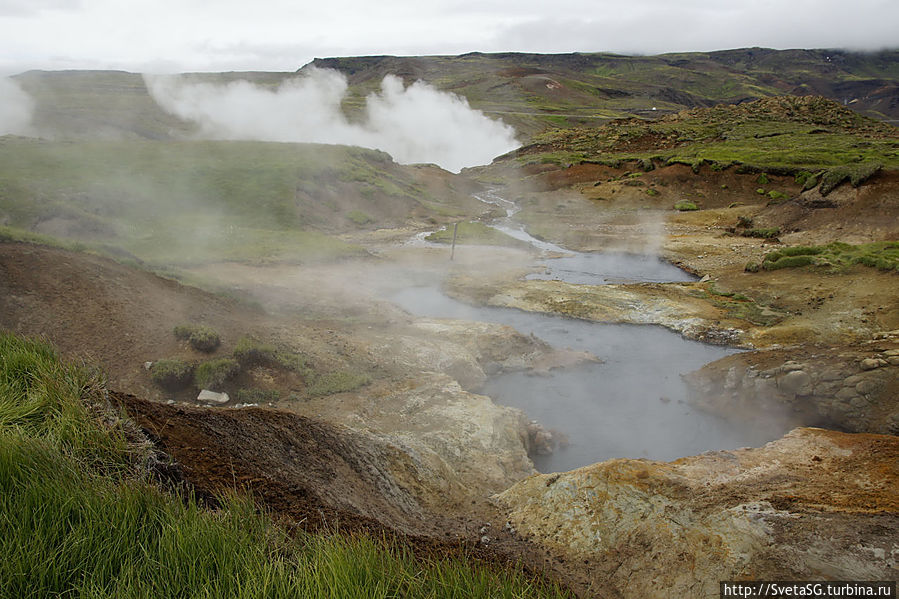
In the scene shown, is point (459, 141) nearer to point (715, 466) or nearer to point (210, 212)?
point (210, 212)

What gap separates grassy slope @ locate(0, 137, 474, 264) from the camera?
2456cm

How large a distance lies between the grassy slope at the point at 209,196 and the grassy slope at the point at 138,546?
21.9m

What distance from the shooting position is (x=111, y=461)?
12.2 ft

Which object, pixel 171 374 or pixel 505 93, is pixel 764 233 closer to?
pixel 171 374

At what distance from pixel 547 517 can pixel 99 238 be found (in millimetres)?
25168

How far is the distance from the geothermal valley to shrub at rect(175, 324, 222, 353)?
3.1 inches

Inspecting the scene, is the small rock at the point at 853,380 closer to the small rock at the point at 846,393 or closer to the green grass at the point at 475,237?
the small rock at the point at 846,393

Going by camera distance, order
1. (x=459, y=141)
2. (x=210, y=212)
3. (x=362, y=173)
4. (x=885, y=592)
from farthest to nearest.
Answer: (x=459, y=141) → (x=362, y=173) → (x=210, y=212) → (x=885, y=592)

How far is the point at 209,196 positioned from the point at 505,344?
26.8 metres

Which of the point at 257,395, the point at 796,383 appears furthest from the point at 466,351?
the point at 796,383

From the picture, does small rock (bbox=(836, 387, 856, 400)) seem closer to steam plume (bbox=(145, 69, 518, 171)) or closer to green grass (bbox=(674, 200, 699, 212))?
green grass (bbox=(674, 200, 699, 212))

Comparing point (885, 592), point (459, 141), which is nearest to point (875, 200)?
point (885, 592)

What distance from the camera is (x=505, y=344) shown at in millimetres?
16922

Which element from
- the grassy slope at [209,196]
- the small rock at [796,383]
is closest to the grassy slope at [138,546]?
the small rock at [796,383]
